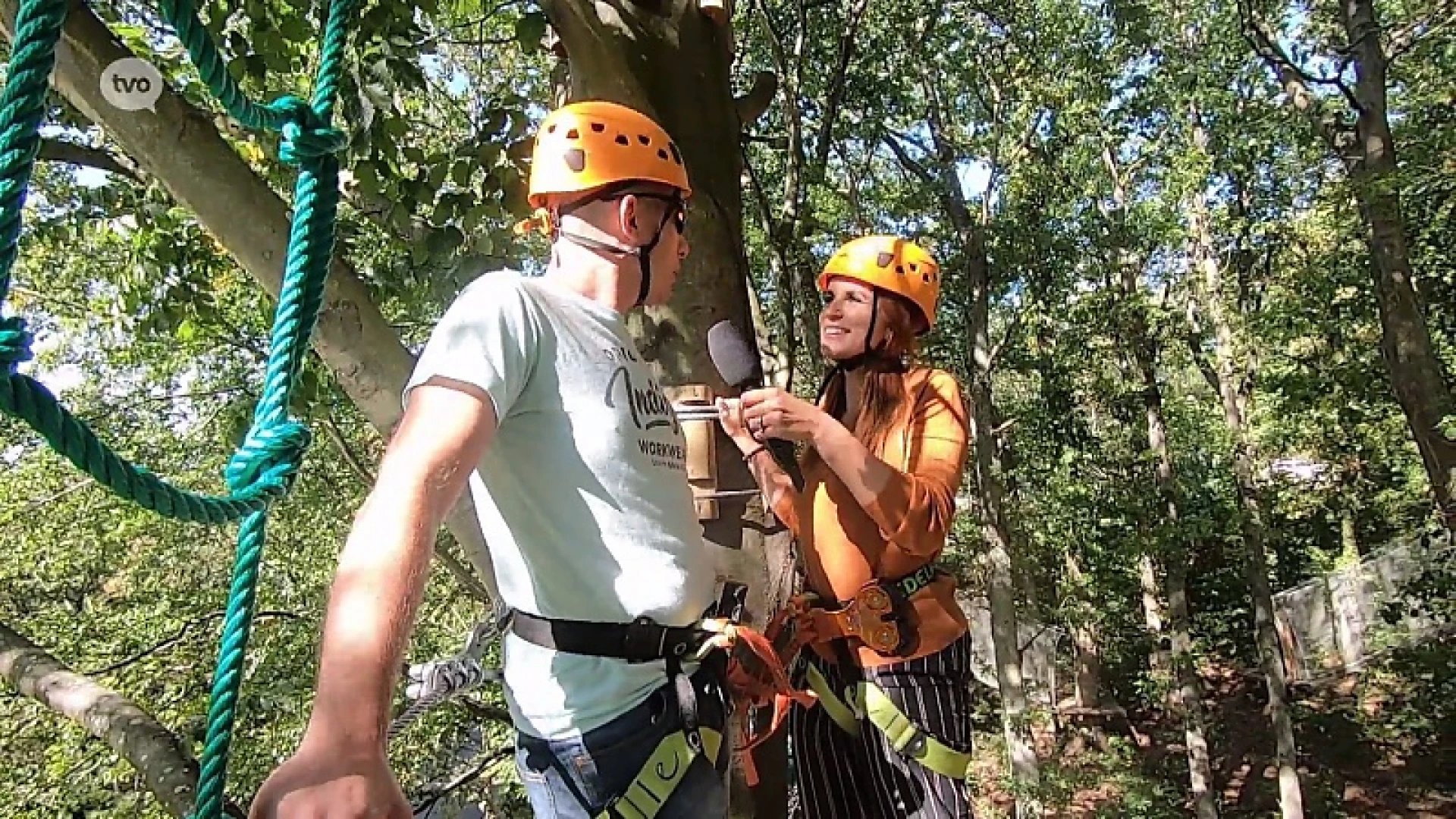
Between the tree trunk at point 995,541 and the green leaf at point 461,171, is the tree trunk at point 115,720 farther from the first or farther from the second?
the tree trunk at point 995,541

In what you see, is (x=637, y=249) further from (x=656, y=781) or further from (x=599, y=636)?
(x=656, y=781)

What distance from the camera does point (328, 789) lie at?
0.76 m

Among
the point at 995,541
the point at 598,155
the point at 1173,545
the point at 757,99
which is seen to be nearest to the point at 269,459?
the point at 598,155

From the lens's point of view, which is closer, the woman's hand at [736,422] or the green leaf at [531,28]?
the woman's hand at [736,422]

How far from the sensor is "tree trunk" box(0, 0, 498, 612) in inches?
82.3

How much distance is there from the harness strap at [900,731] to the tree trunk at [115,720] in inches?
65.0

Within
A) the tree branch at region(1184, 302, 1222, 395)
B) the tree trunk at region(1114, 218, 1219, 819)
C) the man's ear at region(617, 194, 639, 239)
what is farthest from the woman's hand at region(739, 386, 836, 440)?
the tree branch at region(1184, 302, 1222, 395)

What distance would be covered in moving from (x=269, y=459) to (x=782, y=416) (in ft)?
3.56

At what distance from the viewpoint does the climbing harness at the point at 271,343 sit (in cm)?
82

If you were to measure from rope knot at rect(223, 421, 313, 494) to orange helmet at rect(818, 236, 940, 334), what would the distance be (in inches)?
58.9

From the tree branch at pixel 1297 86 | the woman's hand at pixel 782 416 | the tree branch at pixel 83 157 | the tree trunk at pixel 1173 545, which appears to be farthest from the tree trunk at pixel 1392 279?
the tree branch at pixel 83 157

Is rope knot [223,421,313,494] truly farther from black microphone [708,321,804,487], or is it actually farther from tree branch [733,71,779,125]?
tree branch [733,71,779,125]

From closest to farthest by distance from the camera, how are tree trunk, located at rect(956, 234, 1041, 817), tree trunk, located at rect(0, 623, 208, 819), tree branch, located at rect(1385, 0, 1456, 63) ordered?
1. tree trunk, located at rect(0, 623, 208, 819)
2. tree branch, located at rect(1385, 0, 1456, 63)
3. tree trunk, located at rect(956, 234, 1041, 817)

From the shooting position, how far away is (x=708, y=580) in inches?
61.9
